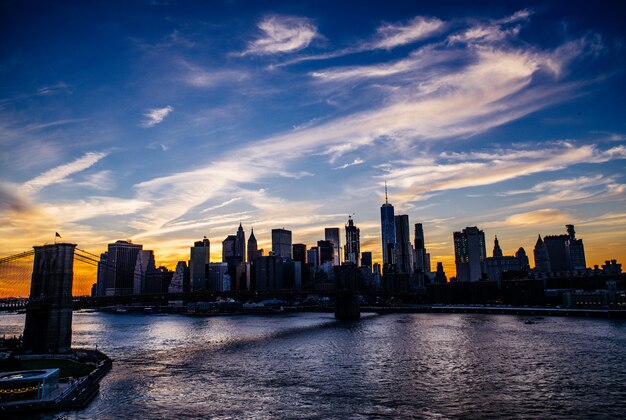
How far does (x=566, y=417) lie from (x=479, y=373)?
17.2m

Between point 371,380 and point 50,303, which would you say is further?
point 50,303

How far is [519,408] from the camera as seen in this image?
37.4 metres

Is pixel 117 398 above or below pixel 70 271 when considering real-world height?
below

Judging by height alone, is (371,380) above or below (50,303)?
below

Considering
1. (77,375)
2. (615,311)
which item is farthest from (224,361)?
(615,311)

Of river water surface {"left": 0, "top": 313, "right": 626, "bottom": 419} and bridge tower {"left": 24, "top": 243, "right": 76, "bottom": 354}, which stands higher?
bridge tower {"left": 24, "top": 243, "right": 76, "bottom": 354}

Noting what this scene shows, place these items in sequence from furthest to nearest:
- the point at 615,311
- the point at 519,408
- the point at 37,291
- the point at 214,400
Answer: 1. the point at 615,311
2. the point at 37,291
3. the point at 214,400
4. the point at 519,408

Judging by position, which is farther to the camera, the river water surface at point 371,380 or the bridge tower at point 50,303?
the bridge tower at point 50,303

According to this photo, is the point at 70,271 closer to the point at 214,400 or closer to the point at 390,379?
the point at 214,400

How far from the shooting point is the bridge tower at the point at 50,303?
59.9 meters

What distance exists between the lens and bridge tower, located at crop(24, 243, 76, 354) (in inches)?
2357

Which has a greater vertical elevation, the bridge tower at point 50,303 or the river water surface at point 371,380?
the bridge tower at point 50,303

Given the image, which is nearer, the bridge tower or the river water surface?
the river water surface

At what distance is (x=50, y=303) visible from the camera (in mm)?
60719
